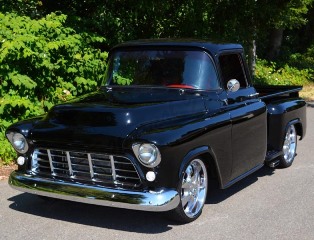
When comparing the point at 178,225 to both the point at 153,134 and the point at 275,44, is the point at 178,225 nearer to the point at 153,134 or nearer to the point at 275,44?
the point at 153,134

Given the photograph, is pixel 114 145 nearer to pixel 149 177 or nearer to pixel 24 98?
pixel 149 177

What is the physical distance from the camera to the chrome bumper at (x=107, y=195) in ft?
15.0

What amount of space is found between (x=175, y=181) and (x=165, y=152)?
0.30 m

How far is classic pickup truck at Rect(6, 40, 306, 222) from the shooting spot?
4.67 m

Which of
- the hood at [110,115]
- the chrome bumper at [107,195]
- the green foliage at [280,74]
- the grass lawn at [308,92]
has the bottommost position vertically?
the grass lawn at [308,92]

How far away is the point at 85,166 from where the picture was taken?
4.95 metres

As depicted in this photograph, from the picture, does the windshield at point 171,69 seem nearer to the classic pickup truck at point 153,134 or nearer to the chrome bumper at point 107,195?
the classic pickup truck at point 153,134

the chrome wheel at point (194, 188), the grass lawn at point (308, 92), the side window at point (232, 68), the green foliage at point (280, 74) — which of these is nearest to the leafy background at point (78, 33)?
the grass lawn at point (308, 92)

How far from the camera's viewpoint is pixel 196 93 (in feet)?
18.5

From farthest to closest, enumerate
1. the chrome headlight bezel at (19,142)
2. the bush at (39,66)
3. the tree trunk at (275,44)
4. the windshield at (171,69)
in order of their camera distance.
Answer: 1. the tree trunk at (275,44)
2. the bush at (39,66)
3. the windshield at (171,69)
4. the chrome headlight bezel at (19,142)

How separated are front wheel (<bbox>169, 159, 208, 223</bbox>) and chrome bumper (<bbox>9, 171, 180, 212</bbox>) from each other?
302mm

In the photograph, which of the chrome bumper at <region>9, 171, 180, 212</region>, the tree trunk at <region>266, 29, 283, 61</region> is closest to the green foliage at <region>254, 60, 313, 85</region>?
the tree trunk at <region>266, 29, 283, 61</region>

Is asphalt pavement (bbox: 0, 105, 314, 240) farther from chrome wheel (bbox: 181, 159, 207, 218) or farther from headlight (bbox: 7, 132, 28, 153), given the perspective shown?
headlight (bbox: 7, 132, 28, 153)

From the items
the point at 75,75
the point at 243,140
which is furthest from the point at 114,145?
the point at 75,75
